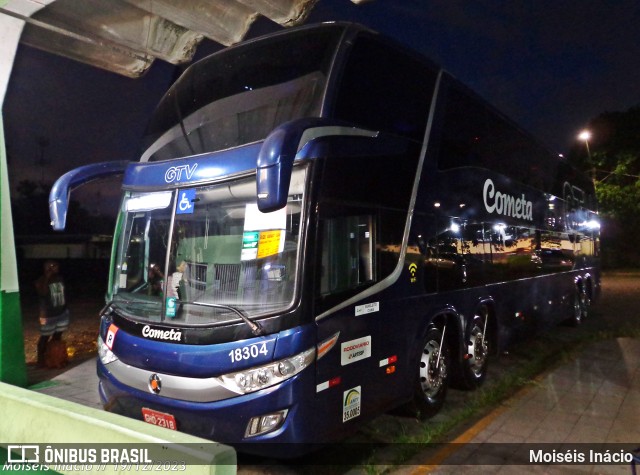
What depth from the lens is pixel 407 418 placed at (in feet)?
19.0

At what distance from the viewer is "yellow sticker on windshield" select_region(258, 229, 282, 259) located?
4.01 m

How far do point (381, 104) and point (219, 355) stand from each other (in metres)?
2.93

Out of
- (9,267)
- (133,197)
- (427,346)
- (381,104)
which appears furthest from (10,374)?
(381,104)

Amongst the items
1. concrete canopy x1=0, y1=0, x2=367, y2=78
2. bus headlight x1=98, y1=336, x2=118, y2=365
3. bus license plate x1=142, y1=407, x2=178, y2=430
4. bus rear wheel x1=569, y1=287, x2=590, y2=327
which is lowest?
bus rear wheel x1=569, y1=287, x2=590, y2=327

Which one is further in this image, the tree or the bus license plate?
the tree

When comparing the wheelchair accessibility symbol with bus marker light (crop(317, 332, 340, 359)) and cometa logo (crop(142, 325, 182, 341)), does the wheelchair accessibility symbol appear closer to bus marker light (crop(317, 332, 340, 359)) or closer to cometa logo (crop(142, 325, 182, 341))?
cometa logo (crop(142, 325, 182, 341))

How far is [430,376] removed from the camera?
5793 mm

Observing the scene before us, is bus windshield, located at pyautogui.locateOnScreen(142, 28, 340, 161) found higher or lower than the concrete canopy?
lower

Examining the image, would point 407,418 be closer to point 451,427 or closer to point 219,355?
point 451,427

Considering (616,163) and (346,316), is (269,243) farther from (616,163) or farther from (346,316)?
(616,163)

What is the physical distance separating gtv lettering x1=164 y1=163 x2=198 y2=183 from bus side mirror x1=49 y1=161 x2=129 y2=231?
1254mm

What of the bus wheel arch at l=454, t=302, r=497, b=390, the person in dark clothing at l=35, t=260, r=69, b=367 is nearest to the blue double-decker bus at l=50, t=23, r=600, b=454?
the bus wheel arch at l=454, t=302, r=497, b=390

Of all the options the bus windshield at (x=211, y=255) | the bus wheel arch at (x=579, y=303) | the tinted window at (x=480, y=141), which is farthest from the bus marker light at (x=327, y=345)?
the bus wheel arch at (x=579, y=303)

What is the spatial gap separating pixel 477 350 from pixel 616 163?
31.7 m
